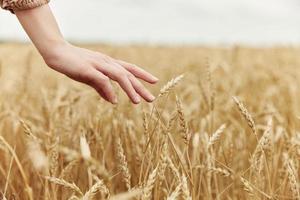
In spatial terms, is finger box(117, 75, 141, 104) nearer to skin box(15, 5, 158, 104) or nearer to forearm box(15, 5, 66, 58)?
skin box(15, 5, 158, 104)

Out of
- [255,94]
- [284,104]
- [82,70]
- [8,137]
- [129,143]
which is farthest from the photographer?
[255,94]

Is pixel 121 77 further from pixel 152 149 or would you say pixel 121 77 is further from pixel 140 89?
pixel 152 149

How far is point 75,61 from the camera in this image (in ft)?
3.76

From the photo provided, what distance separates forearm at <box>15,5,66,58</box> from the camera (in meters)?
1.17

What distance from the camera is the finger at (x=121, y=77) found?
116cm

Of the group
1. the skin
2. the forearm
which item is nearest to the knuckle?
the skin

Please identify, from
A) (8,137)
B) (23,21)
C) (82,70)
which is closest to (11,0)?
(23,21)

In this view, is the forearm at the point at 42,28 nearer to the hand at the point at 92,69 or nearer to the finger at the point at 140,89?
the hand at the point at 92,69

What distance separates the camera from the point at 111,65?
3.85 ft

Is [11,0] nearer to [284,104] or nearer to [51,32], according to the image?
[51,32]

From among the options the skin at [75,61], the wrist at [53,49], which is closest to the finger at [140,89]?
the skin at [75,61]

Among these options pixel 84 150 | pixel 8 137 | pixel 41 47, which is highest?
pixel 41 47

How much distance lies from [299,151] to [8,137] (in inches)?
46.7

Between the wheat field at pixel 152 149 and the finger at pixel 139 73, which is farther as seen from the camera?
the finger at pixel 139 73
